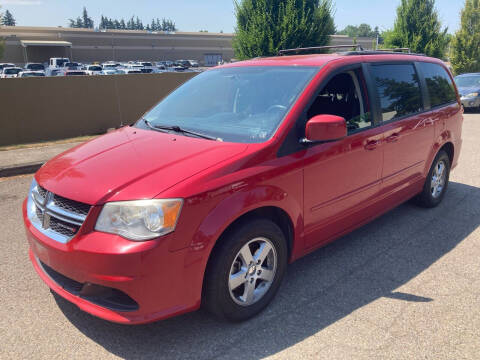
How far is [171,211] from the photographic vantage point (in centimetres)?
248

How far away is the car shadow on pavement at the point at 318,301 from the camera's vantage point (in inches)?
109

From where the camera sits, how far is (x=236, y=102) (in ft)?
12.0

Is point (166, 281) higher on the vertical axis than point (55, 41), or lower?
lower

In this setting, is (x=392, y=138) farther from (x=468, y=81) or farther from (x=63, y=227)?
(x=468, y=81)

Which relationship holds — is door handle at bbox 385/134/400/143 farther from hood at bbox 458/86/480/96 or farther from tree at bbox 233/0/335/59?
hood at bbox 458/86/480/96

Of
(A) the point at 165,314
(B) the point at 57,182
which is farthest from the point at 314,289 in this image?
(B) the point at 57,182

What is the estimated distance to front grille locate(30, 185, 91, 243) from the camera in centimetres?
261

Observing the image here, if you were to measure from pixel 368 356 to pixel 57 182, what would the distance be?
91.1 inches

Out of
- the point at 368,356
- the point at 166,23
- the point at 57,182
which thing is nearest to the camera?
the point at 368,356

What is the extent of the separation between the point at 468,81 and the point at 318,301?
54.4 ft

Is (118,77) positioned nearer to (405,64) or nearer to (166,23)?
(405,64)

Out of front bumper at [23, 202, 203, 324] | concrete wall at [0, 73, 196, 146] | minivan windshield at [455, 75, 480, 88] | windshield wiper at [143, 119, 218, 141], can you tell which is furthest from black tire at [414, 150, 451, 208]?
minivan windshield at [455, 75, 480, 88]

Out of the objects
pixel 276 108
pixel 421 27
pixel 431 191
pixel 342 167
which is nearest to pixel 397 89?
pixel 342 167

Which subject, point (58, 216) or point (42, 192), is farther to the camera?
point (42, 192)
